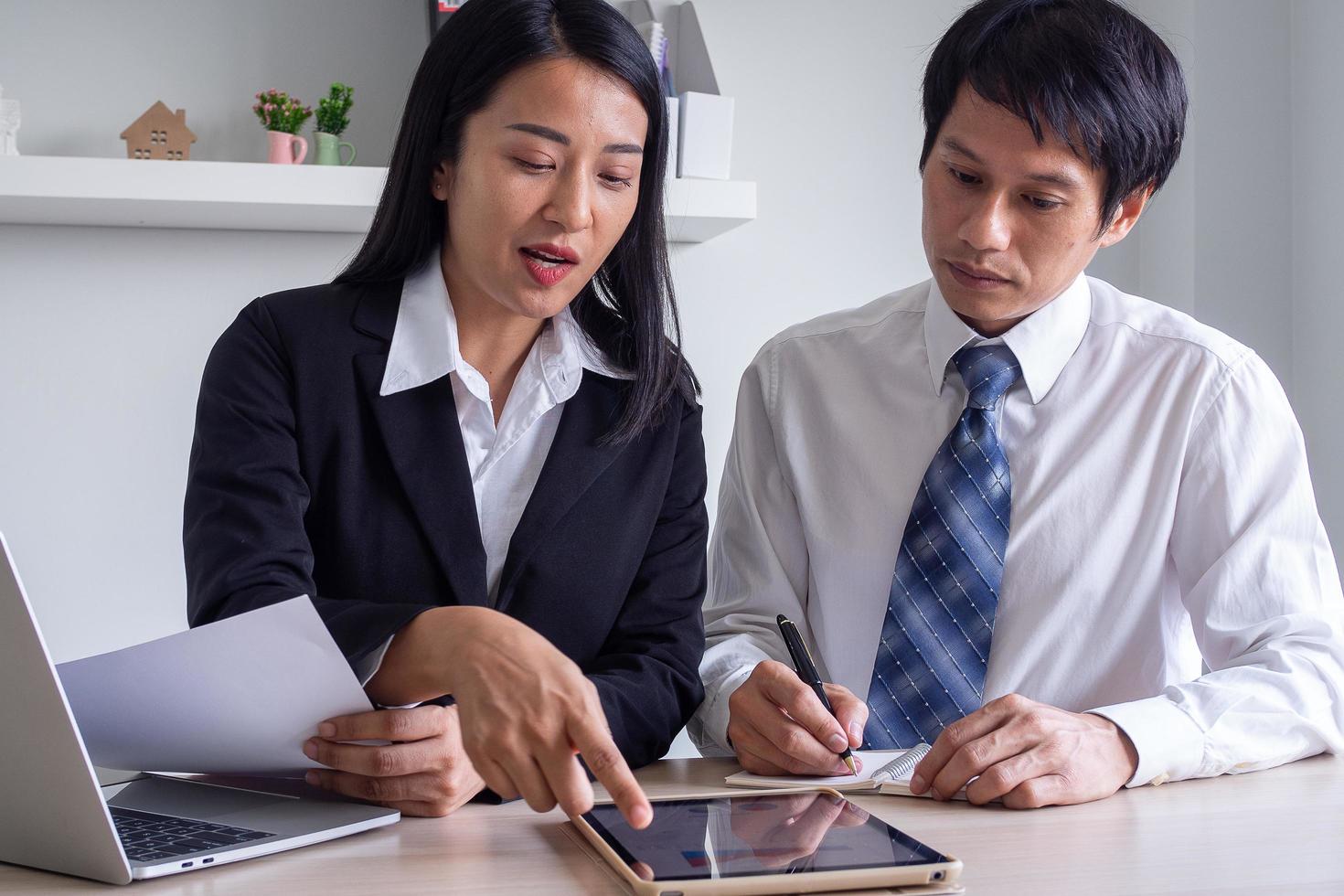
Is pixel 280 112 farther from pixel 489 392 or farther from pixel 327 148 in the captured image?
pixel 489 392

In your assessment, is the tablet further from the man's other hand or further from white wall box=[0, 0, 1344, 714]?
white wall box=[0, 0, 1344, 714]

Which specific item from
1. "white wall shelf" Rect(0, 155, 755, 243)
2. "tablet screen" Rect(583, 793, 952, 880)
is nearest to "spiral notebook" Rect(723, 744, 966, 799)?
"tablet screen" Rect(583, 793, 952, 880)

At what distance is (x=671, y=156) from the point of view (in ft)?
7.43

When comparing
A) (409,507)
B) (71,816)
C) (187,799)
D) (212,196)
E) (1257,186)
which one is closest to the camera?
(71,816)

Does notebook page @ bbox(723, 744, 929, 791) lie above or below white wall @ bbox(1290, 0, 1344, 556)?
below

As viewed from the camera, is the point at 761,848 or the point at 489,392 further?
the point at 489,392

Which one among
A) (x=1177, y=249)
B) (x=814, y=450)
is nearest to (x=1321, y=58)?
(x=1177, y=249)

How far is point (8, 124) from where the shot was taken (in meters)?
2.17

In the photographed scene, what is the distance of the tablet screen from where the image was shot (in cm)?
78

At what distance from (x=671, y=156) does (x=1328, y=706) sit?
1476 mm

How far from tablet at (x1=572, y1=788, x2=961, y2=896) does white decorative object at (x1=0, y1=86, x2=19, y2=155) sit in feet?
6.01

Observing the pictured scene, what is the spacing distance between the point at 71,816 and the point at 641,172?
0.88m

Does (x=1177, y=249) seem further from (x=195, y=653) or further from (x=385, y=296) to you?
(x=195, y=653)

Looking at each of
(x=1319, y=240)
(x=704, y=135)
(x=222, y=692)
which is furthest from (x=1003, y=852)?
(x=1319, y=240)
